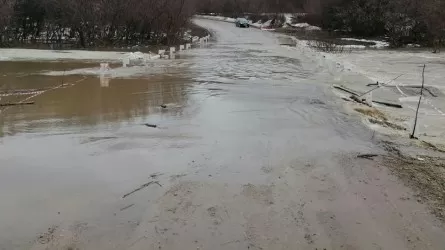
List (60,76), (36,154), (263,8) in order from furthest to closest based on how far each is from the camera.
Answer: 1. (263,8)
2. (60,76)
3. (36,154)

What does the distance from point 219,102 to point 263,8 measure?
264ft

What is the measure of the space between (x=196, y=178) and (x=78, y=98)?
24.1 ft

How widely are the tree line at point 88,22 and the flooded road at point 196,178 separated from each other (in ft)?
59.7

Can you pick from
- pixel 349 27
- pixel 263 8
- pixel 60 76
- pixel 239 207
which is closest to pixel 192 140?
pixel 239 207

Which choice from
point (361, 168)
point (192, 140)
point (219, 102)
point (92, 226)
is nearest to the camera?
point (92, 226)

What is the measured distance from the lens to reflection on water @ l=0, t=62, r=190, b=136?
10.9 metres

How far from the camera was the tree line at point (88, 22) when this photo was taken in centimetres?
3117

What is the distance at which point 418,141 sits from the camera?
9625 millimetres

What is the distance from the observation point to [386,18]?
4412 centimetres

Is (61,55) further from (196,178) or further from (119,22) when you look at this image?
(196,178)

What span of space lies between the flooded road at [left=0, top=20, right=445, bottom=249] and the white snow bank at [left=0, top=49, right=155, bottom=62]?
36.5ft

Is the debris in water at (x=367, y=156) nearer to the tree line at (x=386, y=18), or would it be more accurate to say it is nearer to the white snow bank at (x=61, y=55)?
the white snow bank at (x=61, y=55)

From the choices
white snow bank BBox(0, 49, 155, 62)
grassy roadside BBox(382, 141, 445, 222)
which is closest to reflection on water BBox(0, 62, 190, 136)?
white snow bank BBox(0, 49, 155, 62)

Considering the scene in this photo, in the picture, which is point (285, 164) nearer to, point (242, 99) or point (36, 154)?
point (36, 154)
